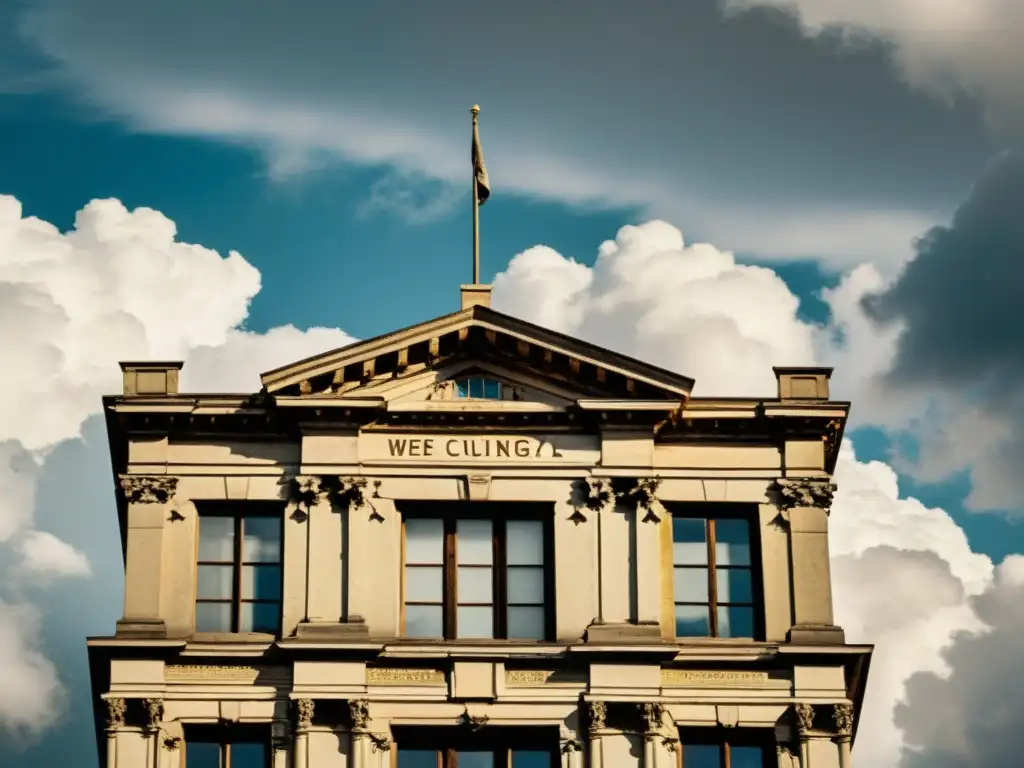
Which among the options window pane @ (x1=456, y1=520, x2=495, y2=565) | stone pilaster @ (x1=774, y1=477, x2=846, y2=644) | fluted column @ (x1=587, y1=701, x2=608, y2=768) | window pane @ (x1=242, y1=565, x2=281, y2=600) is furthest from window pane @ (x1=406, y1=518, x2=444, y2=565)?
stone pilaster @ (x1=774, y1=477, x2=846, y2=644)

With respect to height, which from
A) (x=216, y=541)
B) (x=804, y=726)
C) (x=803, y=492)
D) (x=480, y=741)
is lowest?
(x=480, y=741)

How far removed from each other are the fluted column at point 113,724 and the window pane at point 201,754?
5.13ft

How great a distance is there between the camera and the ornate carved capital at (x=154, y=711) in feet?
234

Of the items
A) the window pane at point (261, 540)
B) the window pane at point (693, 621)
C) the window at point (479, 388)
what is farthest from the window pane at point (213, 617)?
the window pane at point (693, 621)

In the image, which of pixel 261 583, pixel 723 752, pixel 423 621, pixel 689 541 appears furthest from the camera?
pixel 689 541

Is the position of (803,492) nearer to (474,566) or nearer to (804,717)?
(804,717)

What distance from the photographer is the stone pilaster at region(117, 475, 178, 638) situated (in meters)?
72.4

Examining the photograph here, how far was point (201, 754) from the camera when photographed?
71.9 meters

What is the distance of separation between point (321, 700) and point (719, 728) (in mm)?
8887

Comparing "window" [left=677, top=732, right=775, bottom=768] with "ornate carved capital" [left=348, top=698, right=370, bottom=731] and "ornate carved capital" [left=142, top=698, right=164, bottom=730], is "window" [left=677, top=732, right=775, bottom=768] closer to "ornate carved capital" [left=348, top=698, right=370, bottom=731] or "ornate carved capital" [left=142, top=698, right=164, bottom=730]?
"ornate carved capital" [left=348, top=698, right=370, bottom=731]

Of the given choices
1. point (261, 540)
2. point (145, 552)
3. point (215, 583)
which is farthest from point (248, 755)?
point (145, 552)

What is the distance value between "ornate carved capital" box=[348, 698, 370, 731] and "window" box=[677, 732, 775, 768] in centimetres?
704

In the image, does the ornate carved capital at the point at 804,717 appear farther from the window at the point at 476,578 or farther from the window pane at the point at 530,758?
the window at the point at 476,578

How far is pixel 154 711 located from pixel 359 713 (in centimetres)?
452
